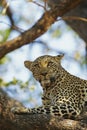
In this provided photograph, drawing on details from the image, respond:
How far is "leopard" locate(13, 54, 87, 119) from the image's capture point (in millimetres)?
6137

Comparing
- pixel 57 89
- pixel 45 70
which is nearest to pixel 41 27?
pixel 45 70

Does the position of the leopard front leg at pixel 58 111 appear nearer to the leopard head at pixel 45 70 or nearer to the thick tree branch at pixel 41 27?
the leopard head at pixel 45 70

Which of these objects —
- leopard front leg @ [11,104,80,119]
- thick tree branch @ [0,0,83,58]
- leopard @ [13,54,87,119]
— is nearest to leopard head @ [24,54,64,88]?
leopard @ [13,54,87,119]

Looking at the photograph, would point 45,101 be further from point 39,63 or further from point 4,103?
point 4,103

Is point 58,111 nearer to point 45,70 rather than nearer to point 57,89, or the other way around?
point 57,89

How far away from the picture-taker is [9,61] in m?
13.7

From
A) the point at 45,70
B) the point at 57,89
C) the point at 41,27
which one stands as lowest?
the point at 57,89

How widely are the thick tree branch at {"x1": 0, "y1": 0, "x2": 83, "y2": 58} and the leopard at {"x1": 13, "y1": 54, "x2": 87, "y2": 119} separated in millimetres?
769

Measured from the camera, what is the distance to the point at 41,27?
26.3ft

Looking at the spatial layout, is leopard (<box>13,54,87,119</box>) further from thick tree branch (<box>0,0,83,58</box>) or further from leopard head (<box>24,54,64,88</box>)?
thick tree branch (<box>0,0,83,58</box>)

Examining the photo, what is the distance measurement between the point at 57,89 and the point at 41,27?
1.58 meters

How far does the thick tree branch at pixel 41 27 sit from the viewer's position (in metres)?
7.84

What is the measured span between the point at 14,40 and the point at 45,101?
1.70 meters

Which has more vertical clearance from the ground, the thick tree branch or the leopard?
the thick tree branch
